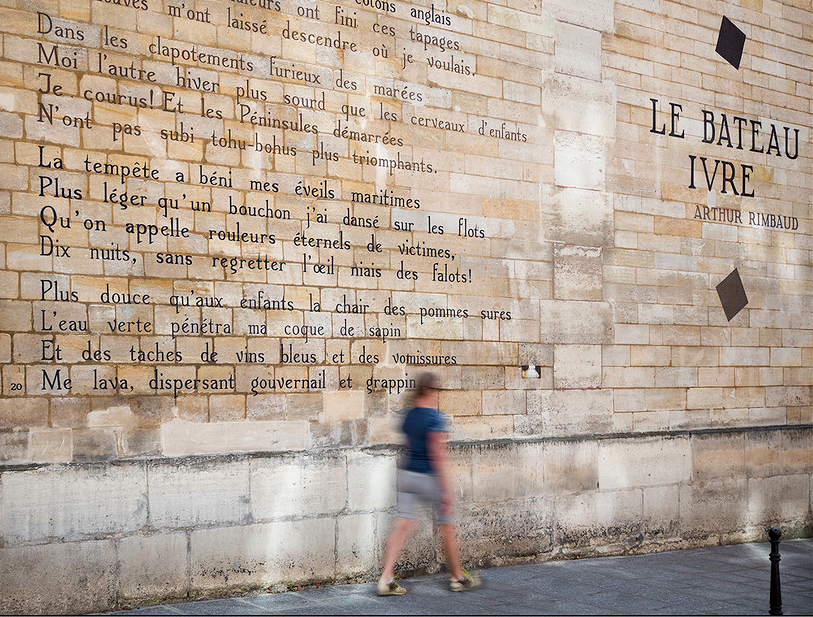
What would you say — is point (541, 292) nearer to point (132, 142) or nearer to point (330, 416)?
point (330, 416)

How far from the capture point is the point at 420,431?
712 centimetres

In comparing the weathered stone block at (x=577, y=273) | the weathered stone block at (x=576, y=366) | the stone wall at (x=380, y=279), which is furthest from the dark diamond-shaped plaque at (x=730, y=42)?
the weathered stone block at (x=576, y=366)

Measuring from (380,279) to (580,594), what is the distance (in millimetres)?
2895

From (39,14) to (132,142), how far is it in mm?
1022

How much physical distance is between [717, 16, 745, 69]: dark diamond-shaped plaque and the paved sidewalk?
17.2ft

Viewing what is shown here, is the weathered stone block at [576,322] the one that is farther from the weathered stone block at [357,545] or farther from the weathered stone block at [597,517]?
the weathered stone block at [357,545]

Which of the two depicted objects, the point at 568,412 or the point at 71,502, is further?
the point at 568,412

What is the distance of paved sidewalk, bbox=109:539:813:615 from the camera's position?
22.5 feet

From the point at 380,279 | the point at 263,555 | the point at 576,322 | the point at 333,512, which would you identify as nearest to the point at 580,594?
the point at 333,512

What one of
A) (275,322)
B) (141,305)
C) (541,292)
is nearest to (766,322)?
(541,292)

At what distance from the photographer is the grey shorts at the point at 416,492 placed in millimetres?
7094

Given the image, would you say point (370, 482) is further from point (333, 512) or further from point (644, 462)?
point (644, 462)

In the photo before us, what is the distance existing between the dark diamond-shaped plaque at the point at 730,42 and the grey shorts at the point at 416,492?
6140mm

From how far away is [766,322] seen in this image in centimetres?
1077
